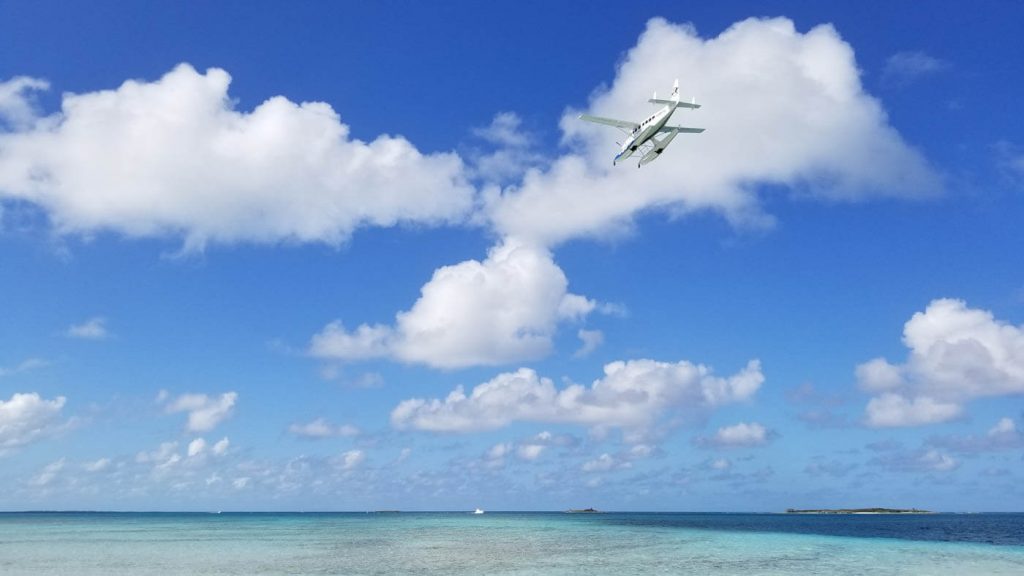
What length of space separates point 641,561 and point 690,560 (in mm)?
4135

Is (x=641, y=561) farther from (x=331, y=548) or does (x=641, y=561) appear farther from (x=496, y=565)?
(x=331, y=548)

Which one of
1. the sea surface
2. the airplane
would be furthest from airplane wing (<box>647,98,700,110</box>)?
the sea surface

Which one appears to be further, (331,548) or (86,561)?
(331,548)

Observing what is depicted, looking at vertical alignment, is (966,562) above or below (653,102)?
below

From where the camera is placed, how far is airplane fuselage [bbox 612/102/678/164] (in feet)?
152

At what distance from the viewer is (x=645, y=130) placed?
1901 inches

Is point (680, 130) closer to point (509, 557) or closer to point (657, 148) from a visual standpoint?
point (657, 148)

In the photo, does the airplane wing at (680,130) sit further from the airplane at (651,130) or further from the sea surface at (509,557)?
the sea surface at (509,557)

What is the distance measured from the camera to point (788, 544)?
79.4 metres

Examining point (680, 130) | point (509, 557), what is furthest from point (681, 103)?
point (509, 557)

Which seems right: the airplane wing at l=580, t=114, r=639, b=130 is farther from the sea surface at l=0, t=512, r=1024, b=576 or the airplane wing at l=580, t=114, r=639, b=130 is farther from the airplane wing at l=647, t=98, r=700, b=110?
the sea surface at l=0, t=512, r=1024, b=576

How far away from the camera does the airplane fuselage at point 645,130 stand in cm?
4628

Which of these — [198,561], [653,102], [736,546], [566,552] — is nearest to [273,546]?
[198,561]

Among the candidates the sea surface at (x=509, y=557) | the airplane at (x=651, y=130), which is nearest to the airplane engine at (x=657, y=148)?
the airplane at (x=651, y=130)
